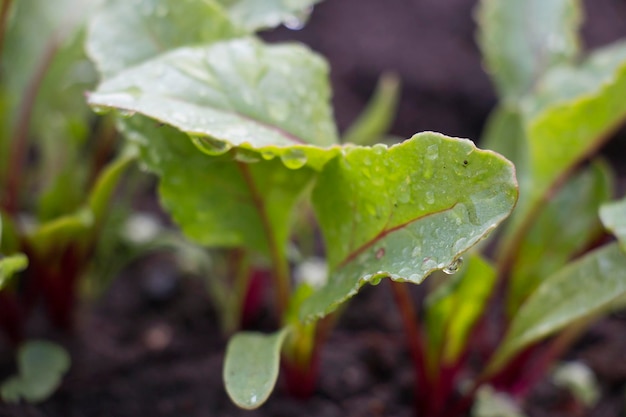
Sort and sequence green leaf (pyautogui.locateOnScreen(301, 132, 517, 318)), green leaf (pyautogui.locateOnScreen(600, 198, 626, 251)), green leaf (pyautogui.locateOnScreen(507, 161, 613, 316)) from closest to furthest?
green leaf (pyautogui.locateOnScreen(301, 132, 517, 318)) < green leaf (pyautogui.locateOnScreen(600, 198, 626, 251)) < green leaf (pyautogui.locateOnScreen(507, 161, 613, 316))

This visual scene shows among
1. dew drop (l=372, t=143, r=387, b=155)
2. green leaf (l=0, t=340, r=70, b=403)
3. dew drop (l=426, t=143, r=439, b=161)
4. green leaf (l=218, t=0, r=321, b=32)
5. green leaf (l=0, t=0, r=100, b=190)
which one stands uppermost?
green leaf (l=218, t=0, r=321, b=32)

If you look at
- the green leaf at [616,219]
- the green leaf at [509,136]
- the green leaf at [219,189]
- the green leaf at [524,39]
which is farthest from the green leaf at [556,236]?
the green leaf at [219,189]

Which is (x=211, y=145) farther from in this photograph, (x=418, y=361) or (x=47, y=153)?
(x=47, y=153)

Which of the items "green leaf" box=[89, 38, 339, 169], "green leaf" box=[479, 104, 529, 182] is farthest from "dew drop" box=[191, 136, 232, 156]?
"green leaf" box=[479, 104, 529, 182]

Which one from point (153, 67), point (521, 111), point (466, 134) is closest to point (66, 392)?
point (153, 67)

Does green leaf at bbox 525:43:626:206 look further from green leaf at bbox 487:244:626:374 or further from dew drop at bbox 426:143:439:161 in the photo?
dew drop at bbox 426:143:439:161
